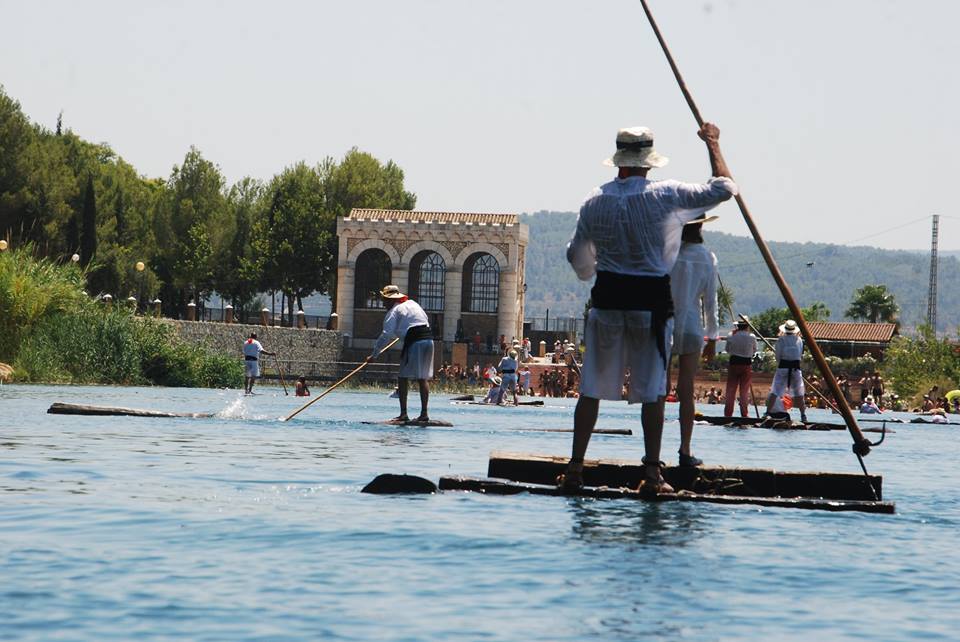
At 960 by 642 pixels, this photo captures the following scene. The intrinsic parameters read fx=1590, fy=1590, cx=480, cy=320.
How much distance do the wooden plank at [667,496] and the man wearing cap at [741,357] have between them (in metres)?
11.9

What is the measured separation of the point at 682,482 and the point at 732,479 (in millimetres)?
325

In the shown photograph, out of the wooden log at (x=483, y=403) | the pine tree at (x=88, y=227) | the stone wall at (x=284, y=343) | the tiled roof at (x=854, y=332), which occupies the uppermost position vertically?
the pine tree at (x=88, y=227)

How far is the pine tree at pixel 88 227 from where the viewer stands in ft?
213

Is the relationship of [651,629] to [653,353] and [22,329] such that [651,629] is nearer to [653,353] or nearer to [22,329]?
[653,353]

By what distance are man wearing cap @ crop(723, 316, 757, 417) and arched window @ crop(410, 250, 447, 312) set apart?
2223 inches

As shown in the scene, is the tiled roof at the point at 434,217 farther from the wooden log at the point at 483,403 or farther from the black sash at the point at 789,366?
the black sash at the point at 789,366

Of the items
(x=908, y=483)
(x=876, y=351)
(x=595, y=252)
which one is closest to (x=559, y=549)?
(x=595, y=252)

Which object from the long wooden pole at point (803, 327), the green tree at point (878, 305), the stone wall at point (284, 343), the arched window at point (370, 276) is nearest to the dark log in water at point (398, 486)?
the long wooden pole at point (803, 327)

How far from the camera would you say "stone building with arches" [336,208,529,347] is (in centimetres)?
7788

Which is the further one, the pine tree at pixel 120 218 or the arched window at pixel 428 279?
the arched window at pixel 428 279

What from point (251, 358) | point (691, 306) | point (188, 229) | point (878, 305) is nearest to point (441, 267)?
point (188, 229)

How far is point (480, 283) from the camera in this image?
79688 mm

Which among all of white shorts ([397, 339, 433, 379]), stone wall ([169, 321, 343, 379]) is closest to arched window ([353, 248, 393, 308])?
stone wall ([169, 321, 343, 379])

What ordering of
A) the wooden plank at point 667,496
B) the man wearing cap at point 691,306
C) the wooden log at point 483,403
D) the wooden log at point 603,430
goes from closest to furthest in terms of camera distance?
the wooden plank at point 667,496 → the man wearing cap at point 691,306 → the wooden log at point 603,430 → the wooden log at point 483,403
